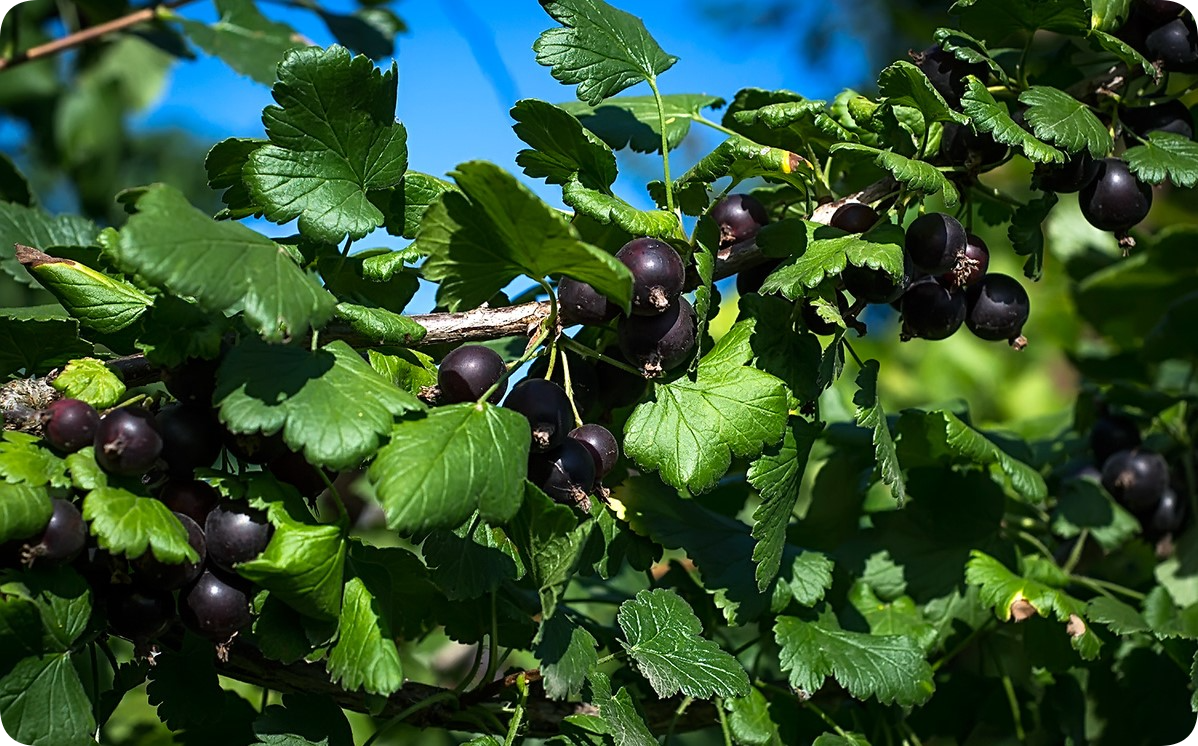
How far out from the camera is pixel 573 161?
100 centimetres

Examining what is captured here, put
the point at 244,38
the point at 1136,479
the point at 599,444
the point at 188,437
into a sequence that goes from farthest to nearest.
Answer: the point at 244,38, the point at 1136,479, the point at 599,444, the point at 188,437

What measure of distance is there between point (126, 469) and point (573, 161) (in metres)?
0.48

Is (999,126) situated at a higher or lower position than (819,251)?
higher

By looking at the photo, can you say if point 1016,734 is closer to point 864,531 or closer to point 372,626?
point 864,531

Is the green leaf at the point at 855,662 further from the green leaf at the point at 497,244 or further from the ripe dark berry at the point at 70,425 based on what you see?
the ripe dark berry at the point at 70,425

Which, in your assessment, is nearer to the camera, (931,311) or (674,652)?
(674,652)

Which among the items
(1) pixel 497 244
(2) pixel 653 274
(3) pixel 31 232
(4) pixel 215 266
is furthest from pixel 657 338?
(3) pixel 31 232

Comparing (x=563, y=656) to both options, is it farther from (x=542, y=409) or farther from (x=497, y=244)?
(x=497, y=244)

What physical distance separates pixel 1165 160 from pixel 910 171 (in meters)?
0.32

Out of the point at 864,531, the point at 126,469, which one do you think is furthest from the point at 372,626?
the point at 864,531

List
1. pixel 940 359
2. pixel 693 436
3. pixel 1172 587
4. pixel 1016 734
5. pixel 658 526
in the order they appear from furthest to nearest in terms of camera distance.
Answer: pixel 940 359, pixel 1172 587, pixel 1016 734, pixel 658 526, pixel 693 436

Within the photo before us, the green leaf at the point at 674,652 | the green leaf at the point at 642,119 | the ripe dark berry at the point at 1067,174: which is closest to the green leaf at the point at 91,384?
the green leaf at the point at 674,652

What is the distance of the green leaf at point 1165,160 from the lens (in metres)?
1.05

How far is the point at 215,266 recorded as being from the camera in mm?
750
